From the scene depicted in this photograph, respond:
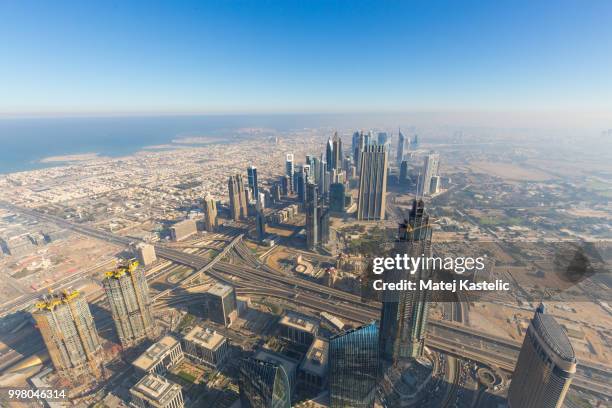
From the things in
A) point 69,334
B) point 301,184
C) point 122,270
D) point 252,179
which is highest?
point 122,270

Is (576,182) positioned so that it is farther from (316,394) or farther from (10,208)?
(10,208)

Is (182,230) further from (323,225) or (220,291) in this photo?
(323,225)

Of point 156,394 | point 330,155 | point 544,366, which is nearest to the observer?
point 544,366

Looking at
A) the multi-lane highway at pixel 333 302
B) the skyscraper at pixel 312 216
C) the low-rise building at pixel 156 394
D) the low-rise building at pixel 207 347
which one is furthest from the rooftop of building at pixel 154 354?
the skyscraper at pixel 312 216

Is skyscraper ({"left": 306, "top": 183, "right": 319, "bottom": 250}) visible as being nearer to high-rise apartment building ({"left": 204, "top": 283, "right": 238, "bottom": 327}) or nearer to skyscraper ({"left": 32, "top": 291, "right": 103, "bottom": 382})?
high-rise apartment building ({"left": 204, "top": 283, "right": 238, "bottom": 327})

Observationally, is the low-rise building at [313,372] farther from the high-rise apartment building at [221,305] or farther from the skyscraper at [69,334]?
the skyscraper at [69,334]

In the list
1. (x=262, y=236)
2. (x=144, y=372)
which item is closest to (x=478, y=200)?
(x=262, y=236)

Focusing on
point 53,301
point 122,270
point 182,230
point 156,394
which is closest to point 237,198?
point 182,230
